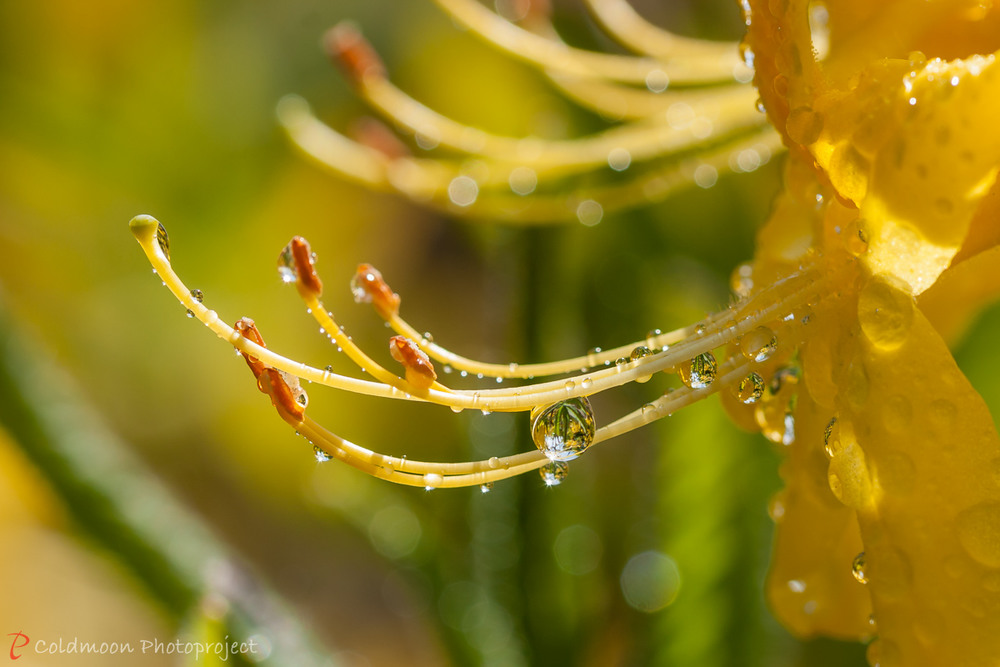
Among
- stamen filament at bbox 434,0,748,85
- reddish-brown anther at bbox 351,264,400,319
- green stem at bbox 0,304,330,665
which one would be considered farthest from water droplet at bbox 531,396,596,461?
stamen filament at bbox 434,0,748,85

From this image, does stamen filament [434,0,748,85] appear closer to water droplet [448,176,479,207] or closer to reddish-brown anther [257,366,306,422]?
water droplet [448,176,479,207]

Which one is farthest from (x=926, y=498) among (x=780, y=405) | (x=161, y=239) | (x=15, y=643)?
(x=15, y=643)

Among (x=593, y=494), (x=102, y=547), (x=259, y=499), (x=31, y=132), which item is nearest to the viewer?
(x=102, y=547)

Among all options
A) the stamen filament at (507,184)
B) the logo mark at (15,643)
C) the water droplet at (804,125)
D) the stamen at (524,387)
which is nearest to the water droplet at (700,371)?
the stamen at (524,387)

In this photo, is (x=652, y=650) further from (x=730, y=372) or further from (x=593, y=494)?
(x=730, y=372)

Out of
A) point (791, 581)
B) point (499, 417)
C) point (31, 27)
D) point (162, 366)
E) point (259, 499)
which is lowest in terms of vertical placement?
point (791, 581)

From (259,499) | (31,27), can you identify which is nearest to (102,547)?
(259,499)

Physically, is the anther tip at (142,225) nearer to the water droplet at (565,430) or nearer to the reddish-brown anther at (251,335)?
the reddish-brown anther at (251,335)
